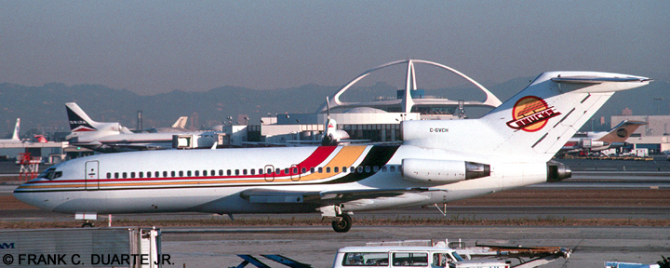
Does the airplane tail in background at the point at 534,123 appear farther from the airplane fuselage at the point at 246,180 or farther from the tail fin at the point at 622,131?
the tail fin at the point at 622,131

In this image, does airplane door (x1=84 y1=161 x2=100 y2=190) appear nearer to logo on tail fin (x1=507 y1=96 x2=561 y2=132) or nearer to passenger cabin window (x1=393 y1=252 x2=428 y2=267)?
passenger cabin window (x1=393 y1=252 x2=428 y2=267)

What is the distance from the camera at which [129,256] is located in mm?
13250

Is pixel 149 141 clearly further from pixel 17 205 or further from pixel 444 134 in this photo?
pixel 444 134

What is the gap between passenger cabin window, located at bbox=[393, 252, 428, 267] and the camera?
1280cm

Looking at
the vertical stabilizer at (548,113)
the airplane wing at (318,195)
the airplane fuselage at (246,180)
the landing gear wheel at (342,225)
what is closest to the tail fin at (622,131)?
the vertical stabilizer at (548,113)

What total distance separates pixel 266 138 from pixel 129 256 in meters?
78.5

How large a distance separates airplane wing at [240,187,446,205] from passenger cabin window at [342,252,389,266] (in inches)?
333

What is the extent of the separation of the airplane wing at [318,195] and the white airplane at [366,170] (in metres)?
0.04

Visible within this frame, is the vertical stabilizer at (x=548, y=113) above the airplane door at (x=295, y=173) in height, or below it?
above

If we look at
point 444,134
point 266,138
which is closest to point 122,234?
point 444,134

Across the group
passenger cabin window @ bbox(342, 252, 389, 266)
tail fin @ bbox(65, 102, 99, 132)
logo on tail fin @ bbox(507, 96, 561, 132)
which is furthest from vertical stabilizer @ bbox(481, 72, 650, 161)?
tail fin @ bbox(65, 102, 99, 132)

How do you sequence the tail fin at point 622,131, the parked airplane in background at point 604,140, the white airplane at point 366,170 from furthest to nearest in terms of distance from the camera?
the parked airplane in background at point 604,140, the tail fin at point 622,131, the white airplane at point 366,170

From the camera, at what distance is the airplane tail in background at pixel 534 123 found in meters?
22.5

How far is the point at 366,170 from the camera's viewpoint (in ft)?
74.3
